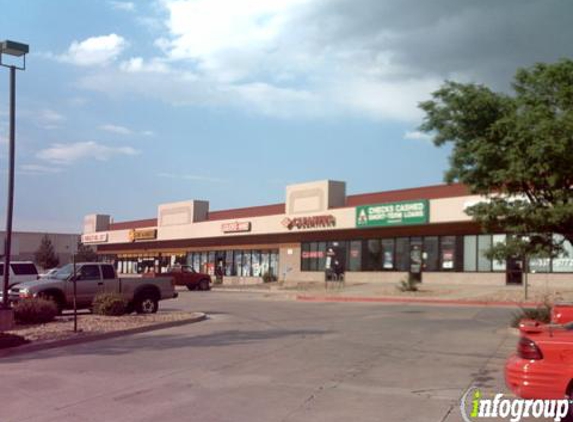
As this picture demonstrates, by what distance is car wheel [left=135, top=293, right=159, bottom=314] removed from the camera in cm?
2258

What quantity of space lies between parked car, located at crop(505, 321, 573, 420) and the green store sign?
32384 millimetres

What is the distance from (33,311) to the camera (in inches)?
725

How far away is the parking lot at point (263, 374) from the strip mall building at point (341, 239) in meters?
15.1

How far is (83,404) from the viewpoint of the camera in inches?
356

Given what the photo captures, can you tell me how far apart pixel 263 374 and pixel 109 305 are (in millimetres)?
10556

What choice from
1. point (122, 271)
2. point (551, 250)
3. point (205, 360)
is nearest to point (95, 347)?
point (205, 360)

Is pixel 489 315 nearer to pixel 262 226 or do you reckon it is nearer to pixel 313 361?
pixel 313 361

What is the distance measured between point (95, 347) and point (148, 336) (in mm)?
2151

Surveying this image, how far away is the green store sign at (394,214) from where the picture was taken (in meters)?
39.8

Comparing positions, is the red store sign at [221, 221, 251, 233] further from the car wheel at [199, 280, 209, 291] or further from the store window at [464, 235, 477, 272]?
the store window at [464, 235, 477, 272]

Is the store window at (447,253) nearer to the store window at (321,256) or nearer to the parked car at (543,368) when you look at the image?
the store window at (321,256)

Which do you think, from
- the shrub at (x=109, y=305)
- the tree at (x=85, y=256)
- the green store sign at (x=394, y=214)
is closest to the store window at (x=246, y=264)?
the tree at (x=85, y=256)

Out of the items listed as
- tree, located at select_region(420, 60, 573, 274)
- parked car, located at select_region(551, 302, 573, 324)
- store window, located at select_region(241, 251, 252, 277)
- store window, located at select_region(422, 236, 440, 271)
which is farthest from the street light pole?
store window, located at select_region(241, 251, 252, 277)

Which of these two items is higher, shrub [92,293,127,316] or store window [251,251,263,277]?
store window [251,251,263,277]
